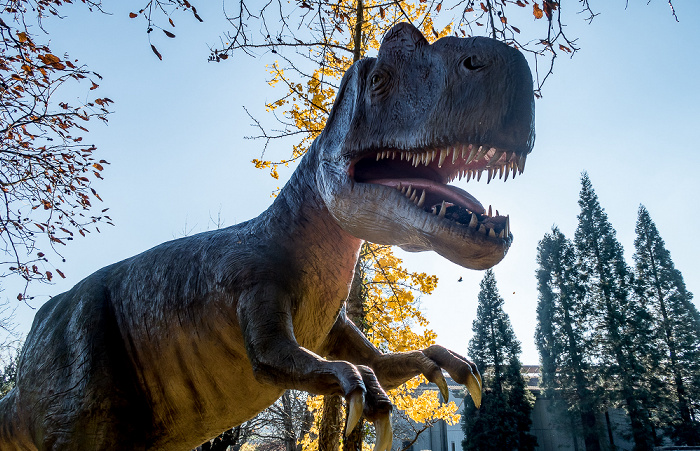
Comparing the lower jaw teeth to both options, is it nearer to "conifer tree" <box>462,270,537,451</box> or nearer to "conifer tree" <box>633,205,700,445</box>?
"conifer tree" <box>462,270,537,451</box>

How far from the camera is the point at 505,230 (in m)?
1.51

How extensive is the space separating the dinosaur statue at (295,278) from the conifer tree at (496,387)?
26.3 m

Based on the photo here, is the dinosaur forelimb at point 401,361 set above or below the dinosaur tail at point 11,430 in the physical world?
above

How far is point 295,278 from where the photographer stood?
1909 millimetres

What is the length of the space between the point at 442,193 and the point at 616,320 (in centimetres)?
3095

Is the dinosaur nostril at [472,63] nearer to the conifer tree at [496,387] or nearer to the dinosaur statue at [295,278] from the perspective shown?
the dinosaur statue at [295,278]

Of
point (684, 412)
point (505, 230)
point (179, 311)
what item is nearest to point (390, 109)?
point (505, 230)

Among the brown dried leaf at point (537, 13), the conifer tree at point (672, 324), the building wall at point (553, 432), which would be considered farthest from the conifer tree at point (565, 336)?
the brown dried leaf at point (537, 13)

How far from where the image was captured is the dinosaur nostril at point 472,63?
1.60 m

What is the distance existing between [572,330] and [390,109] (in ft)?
104

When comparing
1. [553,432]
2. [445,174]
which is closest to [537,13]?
[445,174]

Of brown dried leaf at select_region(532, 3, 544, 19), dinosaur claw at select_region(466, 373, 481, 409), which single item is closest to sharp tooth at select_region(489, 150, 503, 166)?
dinosaur claw at select_region(466, 373, 481, 409)

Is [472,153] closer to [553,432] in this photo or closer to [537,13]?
[537,13]

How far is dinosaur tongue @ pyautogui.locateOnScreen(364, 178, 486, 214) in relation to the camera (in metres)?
1.68
